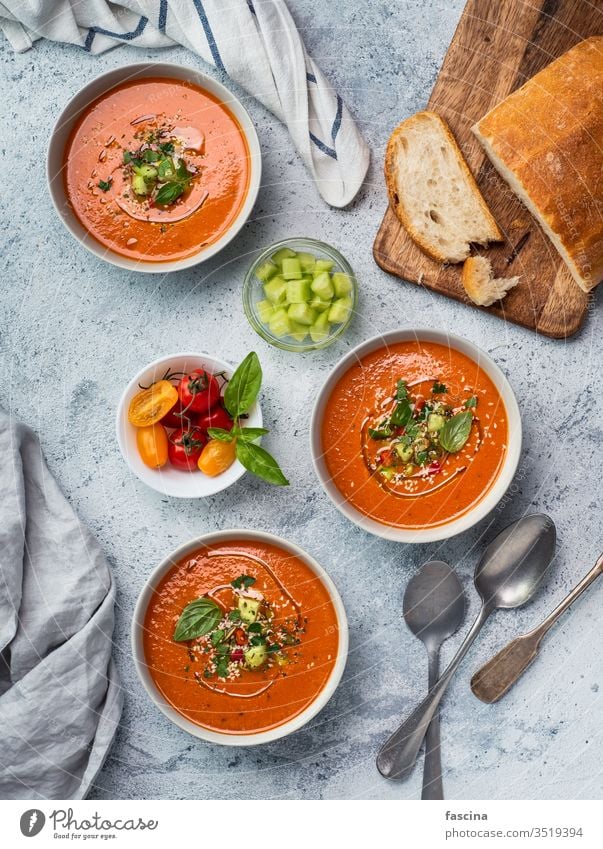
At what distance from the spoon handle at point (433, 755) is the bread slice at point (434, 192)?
1.01 metres

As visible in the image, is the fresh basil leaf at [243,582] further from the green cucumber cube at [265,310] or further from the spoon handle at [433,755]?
the green cucumber cube at [265,310]

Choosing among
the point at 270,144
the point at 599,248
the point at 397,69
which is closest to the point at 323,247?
the point at 270,144

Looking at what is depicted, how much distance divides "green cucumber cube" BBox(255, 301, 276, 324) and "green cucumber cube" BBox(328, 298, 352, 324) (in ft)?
0.48

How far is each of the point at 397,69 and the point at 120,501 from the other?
1312mm

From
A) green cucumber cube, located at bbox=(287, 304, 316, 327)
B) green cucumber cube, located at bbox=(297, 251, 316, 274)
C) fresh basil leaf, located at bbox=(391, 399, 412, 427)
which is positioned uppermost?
green cucumber cube, located at bbox=(297, 251, 316, 274)

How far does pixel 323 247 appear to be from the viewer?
6.59 feet

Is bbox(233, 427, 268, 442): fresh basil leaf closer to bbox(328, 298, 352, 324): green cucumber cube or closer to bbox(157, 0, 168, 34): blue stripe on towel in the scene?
bbox(328, 298, 352, 324): green cucumber cube

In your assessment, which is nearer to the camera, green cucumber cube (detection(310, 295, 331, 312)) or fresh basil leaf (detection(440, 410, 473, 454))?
fresh basil leaf (detection(440, 410, 473, 454))

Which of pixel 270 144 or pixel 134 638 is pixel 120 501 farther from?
pixel 270 144

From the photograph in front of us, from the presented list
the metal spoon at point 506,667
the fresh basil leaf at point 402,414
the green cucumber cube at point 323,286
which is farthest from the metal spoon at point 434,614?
the green cucumber cube at point 323,286

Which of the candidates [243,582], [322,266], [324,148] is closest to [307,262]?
[322,266]

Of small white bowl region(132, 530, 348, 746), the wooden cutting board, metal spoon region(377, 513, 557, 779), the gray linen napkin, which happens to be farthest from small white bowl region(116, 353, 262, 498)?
metal spoon region(377, 513, 557, 779)

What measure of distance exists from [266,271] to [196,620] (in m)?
0.86

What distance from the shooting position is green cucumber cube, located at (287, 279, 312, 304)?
76.9 inches
